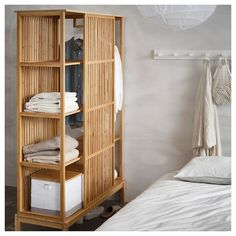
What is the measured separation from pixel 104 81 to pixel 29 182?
1.11 metres

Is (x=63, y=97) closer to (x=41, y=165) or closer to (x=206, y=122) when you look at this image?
(x=41, y=165)

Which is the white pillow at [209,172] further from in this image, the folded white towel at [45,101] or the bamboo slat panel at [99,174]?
the folded white towel at [45,101]

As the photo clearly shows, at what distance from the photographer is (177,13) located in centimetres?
212

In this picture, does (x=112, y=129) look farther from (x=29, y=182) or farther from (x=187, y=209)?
(x=187, y=209)

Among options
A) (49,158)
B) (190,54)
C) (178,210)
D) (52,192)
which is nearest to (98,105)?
(49,158)

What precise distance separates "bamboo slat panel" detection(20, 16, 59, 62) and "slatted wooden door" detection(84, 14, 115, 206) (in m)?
0.34

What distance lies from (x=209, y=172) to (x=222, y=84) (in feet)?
3.30

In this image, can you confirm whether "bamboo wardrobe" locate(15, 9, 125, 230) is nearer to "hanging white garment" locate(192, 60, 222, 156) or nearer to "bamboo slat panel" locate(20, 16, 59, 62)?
"bamboo slat panel" locate(20, 16, 59, 62)

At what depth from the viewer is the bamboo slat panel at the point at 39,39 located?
11.7 ft

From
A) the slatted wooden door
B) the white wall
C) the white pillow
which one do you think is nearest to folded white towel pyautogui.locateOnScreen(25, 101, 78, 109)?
the slatted wooden door

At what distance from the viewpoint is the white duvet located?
259 cm

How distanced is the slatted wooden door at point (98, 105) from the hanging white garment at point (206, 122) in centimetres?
80
